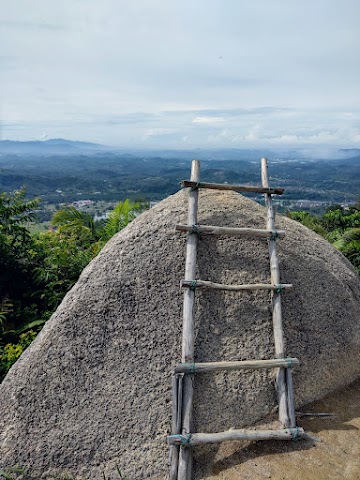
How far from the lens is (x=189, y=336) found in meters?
5.18

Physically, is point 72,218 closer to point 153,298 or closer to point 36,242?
point 36,242

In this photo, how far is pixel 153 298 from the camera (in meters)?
5.63

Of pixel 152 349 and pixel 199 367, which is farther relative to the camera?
pixel 152 349

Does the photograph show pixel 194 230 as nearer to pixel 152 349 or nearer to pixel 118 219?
pixel 152 349

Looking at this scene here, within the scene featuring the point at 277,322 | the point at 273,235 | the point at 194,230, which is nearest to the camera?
the point at 277,322

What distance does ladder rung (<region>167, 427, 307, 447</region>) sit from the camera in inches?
182

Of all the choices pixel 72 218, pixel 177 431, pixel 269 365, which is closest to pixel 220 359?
pixel 269 365

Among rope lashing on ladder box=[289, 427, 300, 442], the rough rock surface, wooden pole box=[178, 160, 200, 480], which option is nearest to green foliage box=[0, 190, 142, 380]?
the rough rock surface

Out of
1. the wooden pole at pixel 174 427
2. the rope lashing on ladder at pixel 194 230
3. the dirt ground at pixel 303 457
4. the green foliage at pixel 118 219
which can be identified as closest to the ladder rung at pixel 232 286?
the rope lashing on ladder at pixel 194 230

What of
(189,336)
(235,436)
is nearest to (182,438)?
(235,436)

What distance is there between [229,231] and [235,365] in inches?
76.8

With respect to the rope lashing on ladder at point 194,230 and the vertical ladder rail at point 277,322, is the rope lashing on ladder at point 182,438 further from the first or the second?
the rope lashing on ladder at point 194,230

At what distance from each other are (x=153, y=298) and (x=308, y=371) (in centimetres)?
245

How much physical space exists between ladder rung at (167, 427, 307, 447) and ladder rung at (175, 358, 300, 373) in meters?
0.73
